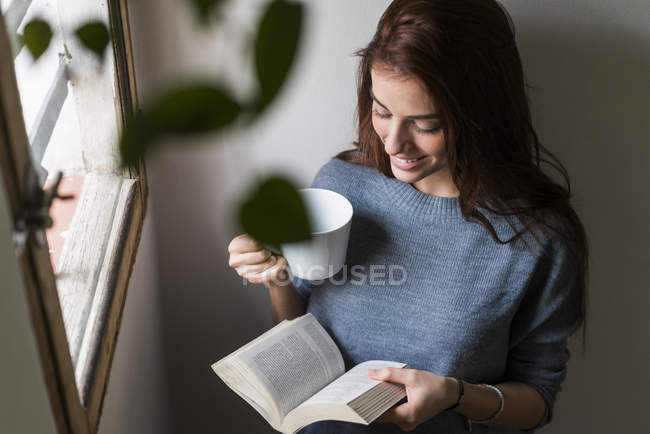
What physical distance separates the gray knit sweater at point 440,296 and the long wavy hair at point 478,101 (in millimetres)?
41

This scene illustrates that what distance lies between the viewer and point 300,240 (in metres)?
0.21

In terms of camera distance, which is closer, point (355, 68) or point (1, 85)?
point (1, 85)

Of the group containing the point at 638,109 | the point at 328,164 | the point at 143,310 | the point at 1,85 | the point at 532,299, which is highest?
the point at 1,85

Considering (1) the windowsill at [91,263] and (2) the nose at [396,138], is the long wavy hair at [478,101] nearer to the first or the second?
(2) the nose at [396,138]

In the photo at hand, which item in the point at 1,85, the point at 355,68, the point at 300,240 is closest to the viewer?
the point at 300,240

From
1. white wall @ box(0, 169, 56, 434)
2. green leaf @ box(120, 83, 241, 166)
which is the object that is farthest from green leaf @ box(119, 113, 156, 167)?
white wall @ box(0, 169, 56, 434)

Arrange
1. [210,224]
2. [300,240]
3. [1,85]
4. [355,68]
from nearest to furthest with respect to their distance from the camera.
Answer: [300,240] → [1,85] → [355,68] → [210,224]

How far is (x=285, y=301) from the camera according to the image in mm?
1247

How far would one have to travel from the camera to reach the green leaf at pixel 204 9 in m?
0.22

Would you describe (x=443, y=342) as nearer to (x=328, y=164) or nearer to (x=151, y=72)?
(x=328, y=164)

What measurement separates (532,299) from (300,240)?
1028 mm

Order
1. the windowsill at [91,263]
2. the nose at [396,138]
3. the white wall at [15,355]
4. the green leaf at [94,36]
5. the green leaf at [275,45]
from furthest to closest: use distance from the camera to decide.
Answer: the nose at [396,138] → the windowsill at [91,263] → the white wall at [15,355] → the green leaf at [94,36] → the green leaf at [275,45]

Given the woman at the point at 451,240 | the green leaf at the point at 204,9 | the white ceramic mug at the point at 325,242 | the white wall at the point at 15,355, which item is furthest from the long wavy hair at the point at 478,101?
the green leaf at the point at 204,9

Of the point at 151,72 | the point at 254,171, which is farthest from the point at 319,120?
the point at 254,171
